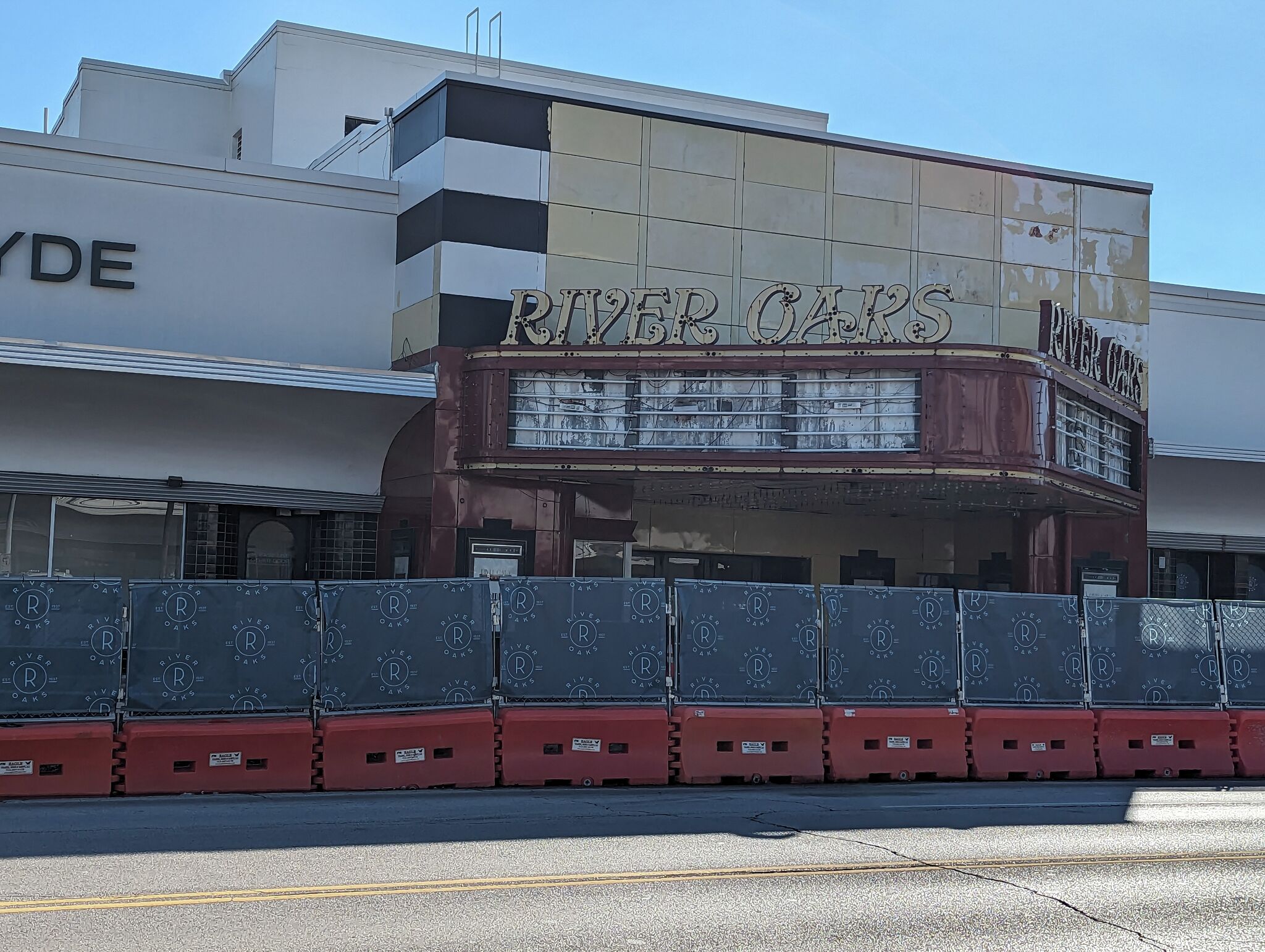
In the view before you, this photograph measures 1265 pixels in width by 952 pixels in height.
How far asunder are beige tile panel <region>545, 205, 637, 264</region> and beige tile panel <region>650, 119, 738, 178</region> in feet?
3.54

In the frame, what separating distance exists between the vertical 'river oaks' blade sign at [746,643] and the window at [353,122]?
16.2m

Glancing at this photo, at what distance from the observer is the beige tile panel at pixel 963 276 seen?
22406mm

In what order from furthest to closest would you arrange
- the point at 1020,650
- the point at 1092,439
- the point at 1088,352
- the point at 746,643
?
1. the point at 1092,439
2. the point at 1088,352
3. the point at 1020,650
4. the point at 746,643

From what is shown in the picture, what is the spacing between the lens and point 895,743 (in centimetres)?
1628

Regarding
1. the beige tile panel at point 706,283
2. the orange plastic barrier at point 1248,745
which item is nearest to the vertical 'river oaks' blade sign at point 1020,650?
the orange plastic barrier at point 1248,745

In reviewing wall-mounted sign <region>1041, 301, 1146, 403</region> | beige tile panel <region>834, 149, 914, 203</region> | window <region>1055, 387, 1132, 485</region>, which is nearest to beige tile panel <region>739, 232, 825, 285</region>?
beige tile panel <region>834, 149, 914, 203</region>

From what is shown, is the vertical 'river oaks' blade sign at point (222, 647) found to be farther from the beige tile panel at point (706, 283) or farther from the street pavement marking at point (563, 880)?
the beige tile panel at point (706, 283)

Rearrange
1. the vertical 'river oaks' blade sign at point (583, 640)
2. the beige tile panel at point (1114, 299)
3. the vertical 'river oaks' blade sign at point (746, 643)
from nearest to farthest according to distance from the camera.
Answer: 1. the vertical 'river oaks' blade sign at point (583, 640)
2. the vertical 'river oaks' blade sign at point (746, 643)
3. the beige tile panel at point (1114, 299)

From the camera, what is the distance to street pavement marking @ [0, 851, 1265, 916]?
8461 mm

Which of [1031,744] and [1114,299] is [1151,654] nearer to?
[1031,744]

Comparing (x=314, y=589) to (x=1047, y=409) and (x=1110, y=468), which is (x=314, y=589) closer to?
(x=1047, y=409)

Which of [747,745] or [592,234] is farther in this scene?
[592,234]

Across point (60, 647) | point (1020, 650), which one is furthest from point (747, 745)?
point (60, 647)

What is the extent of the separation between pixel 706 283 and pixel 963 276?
176 inches
